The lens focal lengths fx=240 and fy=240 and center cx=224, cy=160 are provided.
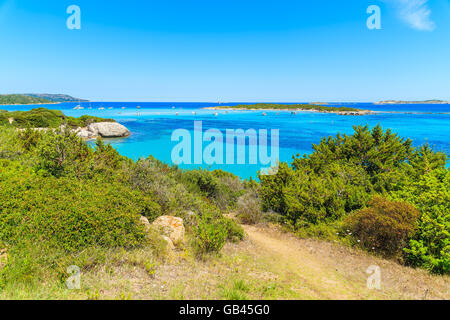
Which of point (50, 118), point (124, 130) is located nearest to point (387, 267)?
point (124, 130)

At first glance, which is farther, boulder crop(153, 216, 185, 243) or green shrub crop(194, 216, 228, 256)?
boulder crop(153, 216, 185, 243)

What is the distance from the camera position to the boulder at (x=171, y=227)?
7.59 meters

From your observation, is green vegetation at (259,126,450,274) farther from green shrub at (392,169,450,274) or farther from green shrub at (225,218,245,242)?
green shrub at (225,218,245,242)

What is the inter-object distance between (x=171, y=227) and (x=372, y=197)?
8247mm

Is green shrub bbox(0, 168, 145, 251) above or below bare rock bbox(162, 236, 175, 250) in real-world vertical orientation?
above

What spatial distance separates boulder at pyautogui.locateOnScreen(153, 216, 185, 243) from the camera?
24.9 feet

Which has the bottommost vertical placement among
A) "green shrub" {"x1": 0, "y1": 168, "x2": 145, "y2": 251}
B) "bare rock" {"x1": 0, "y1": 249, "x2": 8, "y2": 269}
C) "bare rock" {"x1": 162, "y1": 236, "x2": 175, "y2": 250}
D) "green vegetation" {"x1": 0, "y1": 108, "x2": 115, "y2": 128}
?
"bare rock" {"x1": 162, "y1": 236, "x2": 175, "y2": 250}

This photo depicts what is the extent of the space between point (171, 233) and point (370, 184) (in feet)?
34.0

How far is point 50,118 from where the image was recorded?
5044 cm

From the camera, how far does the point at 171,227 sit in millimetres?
7922

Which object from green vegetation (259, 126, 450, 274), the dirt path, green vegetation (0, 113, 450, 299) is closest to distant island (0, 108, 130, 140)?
green vegetation (0, 113, 450, 299)

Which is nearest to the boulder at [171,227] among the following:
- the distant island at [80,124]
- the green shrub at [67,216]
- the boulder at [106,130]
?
the green shrub at [67,216]
